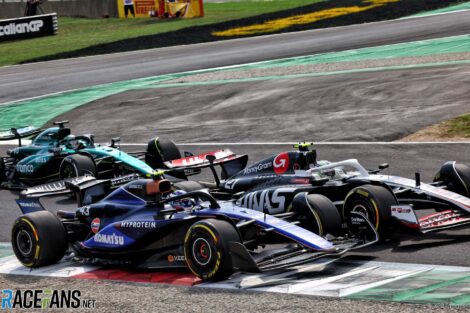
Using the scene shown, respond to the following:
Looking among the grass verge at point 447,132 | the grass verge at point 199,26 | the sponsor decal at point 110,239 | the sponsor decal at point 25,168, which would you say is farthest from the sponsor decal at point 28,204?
the grass verge at point 199,26

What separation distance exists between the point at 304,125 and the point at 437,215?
383 inches

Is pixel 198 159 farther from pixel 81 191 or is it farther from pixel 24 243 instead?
pixel 24 243

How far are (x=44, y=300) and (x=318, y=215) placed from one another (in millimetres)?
3405

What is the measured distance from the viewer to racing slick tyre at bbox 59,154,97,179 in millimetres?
17172

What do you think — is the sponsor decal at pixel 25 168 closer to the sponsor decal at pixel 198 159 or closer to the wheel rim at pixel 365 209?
the sponsor decal at pixel 198 159

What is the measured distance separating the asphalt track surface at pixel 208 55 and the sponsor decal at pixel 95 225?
63.5 feet

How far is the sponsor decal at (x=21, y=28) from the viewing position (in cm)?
4653

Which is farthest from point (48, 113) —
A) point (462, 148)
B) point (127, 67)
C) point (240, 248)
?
point (240, 248)

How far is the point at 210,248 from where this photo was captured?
10.6 m

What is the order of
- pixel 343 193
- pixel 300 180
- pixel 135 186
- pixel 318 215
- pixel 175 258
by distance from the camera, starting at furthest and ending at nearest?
pixel 300 180
pixel 343 193
pixel 135 186
pixel 318 215
pixel 175 258

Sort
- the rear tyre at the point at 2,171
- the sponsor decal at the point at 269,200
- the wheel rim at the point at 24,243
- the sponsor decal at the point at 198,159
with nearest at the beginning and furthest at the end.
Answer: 1. the wheel rim at the point at 24,243
2. the sponsor decal at the point at 269,200
3. the sponsor decal at the point at 198,159
4. the rear tyre at the point at 2,171

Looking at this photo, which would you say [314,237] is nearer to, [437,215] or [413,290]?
[413,290]

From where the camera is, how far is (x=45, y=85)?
32.8m

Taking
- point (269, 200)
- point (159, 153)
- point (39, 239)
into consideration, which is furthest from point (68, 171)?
point (269, 200)
